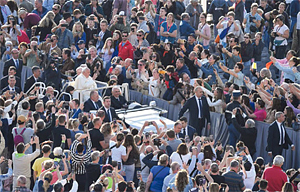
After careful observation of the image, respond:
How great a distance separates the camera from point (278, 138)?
16672 millimetres

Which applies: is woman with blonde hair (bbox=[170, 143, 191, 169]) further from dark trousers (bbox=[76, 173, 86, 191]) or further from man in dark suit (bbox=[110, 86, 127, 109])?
man in dark suit (bbox=[110, 86, 127, 109])

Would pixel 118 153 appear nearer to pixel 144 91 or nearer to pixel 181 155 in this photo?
pixel 181 155

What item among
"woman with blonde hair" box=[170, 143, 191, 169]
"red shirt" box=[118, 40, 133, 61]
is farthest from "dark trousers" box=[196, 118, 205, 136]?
"woman with blonde hair" box=[170, 143, 191, 169]

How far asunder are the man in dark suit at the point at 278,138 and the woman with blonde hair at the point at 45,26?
8.49 meters

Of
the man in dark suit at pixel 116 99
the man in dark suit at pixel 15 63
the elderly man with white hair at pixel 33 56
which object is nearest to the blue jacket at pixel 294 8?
the man in dark suit at pixel 116 99

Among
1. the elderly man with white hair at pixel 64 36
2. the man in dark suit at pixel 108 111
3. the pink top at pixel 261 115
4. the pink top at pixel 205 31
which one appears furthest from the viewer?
the pink top at pixel 205 31

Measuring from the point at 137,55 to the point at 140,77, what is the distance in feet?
5.06

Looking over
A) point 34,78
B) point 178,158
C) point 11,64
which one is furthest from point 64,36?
point 178,158

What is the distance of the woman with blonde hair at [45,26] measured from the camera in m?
22.9

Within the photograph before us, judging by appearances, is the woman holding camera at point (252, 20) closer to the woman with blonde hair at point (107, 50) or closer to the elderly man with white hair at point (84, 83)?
the woman with blonde hair at point (107, 50)

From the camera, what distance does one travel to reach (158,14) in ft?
79.5

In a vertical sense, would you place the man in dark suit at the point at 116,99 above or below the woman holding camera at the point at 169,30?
below

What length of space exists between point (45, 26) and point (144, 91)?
460 cm

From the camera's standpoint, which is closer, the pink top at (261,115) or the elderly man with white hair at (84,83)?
the pink top at (261,115)
